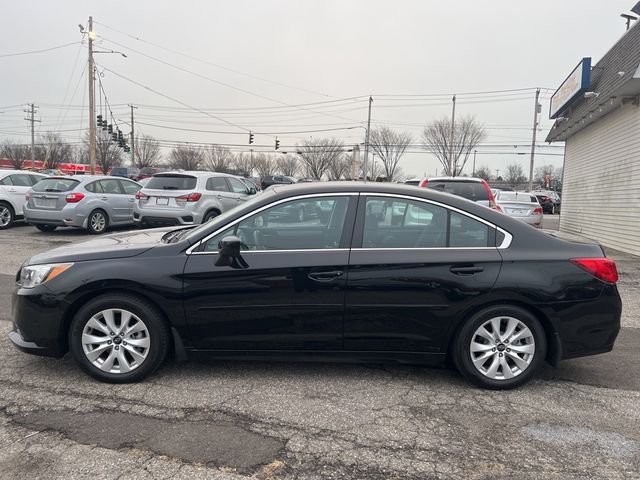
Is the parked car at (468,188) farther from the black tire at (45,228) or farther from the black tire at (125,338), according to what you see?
the black tire at (45,228)

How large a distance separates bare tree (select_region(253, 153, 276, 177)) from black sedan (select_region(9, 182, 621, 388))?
3022 inches

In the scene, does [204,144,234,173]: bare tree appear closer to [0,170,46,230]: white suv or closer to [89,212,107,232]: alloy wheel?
[0,170,46,230]: white suv

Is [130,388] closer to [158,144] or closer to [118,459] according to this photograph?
[118,459]

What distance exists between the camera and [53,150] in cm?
6328

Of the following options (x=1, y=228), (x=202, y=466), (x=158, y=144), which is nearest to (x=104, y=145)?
(x=158, y=144)

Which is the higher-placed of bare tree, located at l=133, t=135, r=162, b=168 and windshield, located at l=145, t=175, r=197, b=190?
bare tree, located at l=133, t=135, r=162, b=168

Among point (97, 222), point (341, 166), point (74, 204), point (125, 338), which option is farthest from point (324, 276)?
point (341, 166)

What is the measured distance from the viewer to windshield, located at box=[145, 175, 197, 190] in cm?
1127

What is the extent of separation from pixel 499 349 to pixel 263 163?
7839cm

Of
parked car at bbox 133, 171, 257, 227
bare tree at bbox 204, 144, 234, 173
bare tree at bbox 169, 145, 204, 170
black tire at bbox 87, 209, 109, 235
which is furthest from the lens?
bare tree at bbox 204, 144, 234, 173

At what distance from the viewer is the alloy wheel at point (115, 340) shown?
11.8 ft

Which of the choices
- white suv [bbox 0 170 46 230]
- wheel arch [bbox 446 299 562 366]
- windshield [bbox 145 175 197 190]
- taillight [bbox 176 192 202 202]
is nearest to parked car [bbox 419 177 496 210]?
taillight [bbox 176 192 202 202]

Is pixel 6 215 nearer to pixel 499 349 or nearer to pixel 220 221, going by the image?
pixel 220 221

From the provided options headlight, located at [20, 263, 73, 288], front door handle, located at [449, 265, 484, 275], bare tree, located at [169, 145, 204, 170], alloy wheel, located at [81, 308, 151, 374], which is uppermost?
bare tree, located at [169, 145, 204, 170]
